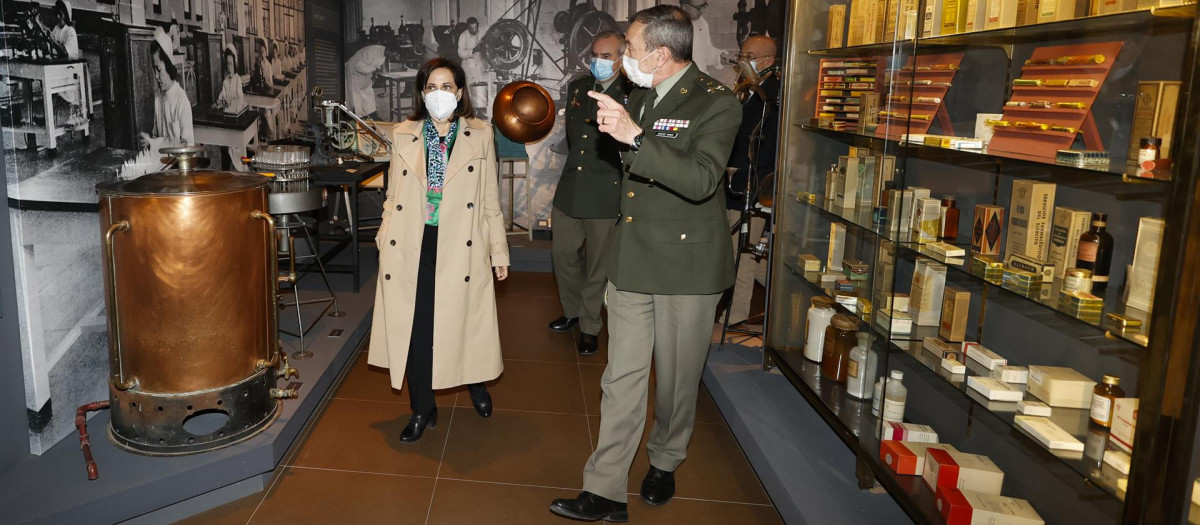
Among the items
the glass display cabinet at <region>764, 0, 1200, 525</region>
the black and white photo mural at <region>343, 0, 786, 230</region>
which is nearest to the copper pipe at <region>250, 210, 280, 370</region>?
the glass display cabinet at <region>764, 0, 1200, 525</region>

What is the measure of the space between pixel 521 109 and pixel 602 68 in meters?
3.15

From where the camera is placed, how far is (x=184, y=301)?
2.88 m

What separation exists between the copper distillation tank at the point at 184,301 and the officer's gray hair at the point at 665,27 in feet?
5.09

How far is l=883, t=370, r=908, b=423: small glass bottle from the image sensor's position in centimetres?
309

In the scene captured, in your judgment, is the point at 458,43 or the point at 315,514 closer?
the point at 315,514

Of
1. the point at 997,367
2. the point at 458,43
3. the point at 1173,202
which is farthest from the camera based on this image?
the point at 458,43

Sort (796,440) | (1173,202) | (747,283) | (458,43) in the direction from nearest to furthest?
(1173,202)
(796,440)
(747,283)
(458,43)

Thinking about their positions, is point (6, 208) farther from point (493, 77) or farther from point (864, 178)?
point (493, 77)

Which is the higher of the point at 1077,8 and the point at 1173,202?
the point at 1077,8

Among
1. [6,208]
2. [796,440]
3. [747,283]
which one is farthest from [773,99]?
[6,208]

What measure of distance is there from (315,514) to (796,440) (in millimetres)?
1924

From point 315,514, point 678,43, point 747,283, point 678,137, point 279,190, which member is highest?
point 678,43

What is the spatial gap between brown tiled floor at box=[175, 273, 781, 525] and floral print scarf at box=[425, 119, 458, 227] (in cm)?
103

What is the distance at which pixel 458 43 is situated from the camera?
319 inches
